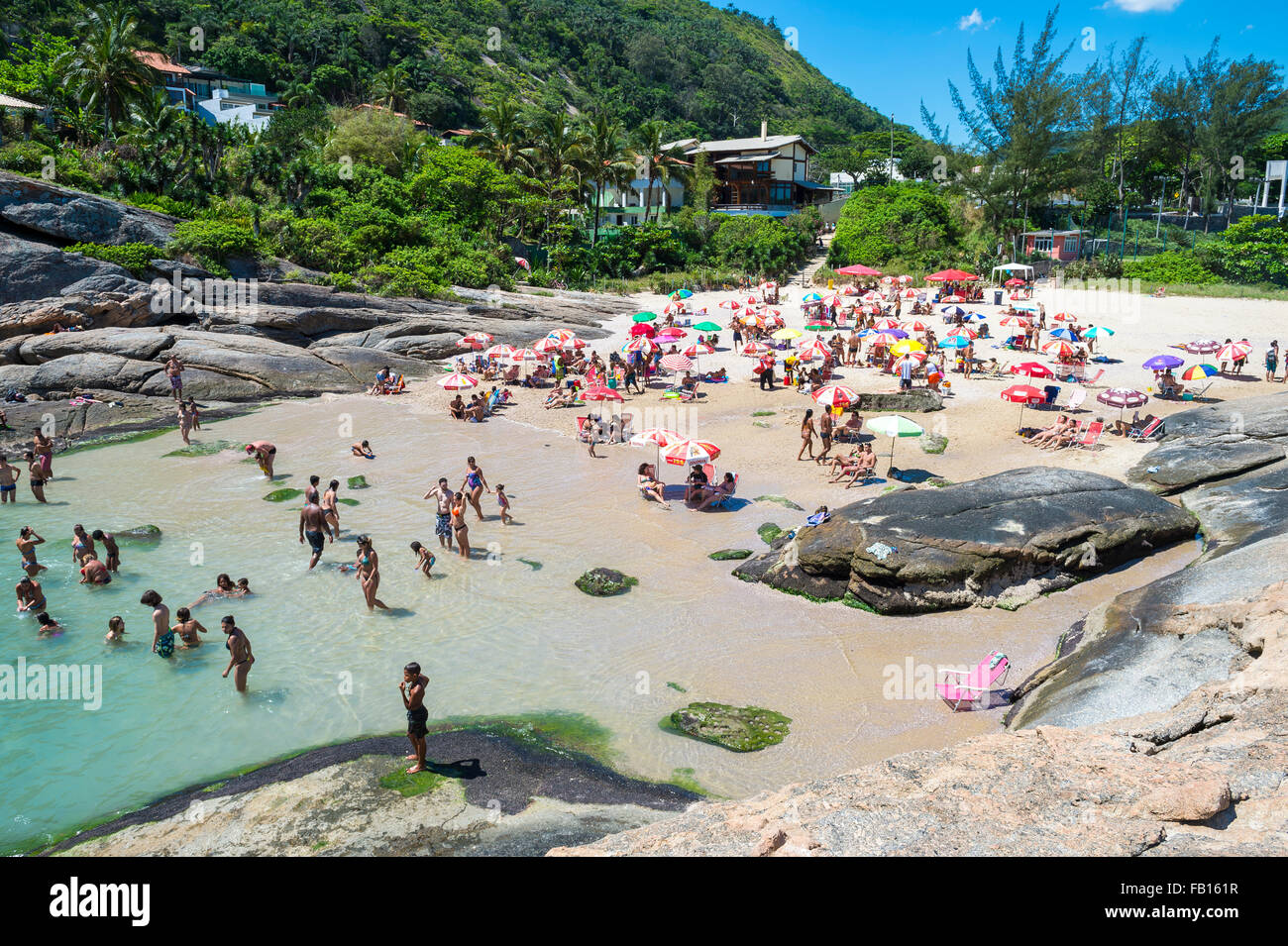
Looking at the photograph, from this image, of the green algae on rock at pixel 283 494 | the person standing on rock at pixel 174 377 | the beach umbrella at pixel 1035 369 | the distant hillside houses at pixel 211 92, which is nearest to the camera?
the green algae on rock at pixel 283 494

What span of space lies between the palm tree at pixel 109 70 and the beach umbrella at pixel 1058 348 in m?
40.1

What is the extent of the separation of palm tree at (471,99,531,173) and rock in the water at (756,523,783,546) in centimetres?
4330

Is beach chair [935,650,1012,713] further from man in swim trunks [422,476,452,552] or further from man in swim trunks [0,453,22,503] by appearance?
man in swim trunks [0,453,22,503]

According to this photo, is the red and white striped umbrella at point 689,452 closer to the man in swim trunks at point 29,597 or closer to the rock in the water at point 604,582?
the rock in the water at point 604,582

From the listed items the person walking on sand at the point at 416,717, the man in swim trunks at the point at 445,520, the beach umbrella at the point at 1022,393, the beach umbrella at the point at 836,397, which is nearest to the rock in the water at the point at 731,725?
the person walking on sand at the point at 416,717

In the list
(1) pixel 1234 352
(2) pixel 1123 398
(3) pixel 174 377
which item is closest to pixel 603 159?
(3) pixel 174 377

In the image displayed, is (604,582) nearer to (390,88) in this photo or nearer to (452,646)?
(452,646)

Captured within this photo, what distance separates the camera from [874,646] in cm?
1155

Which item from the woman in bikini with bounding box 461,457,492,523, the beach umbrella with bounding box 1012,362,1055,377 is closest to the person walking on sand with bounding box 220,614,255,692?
the woman in bikini with bounding box 461,457,492,523

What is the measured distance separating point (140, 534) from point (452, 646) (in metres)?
8.28

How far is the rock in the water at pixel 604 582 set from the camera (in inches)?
529

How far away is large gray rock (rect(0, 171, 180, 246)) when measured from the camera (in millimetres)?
28828

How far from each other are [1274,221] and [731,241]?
31.3 m
